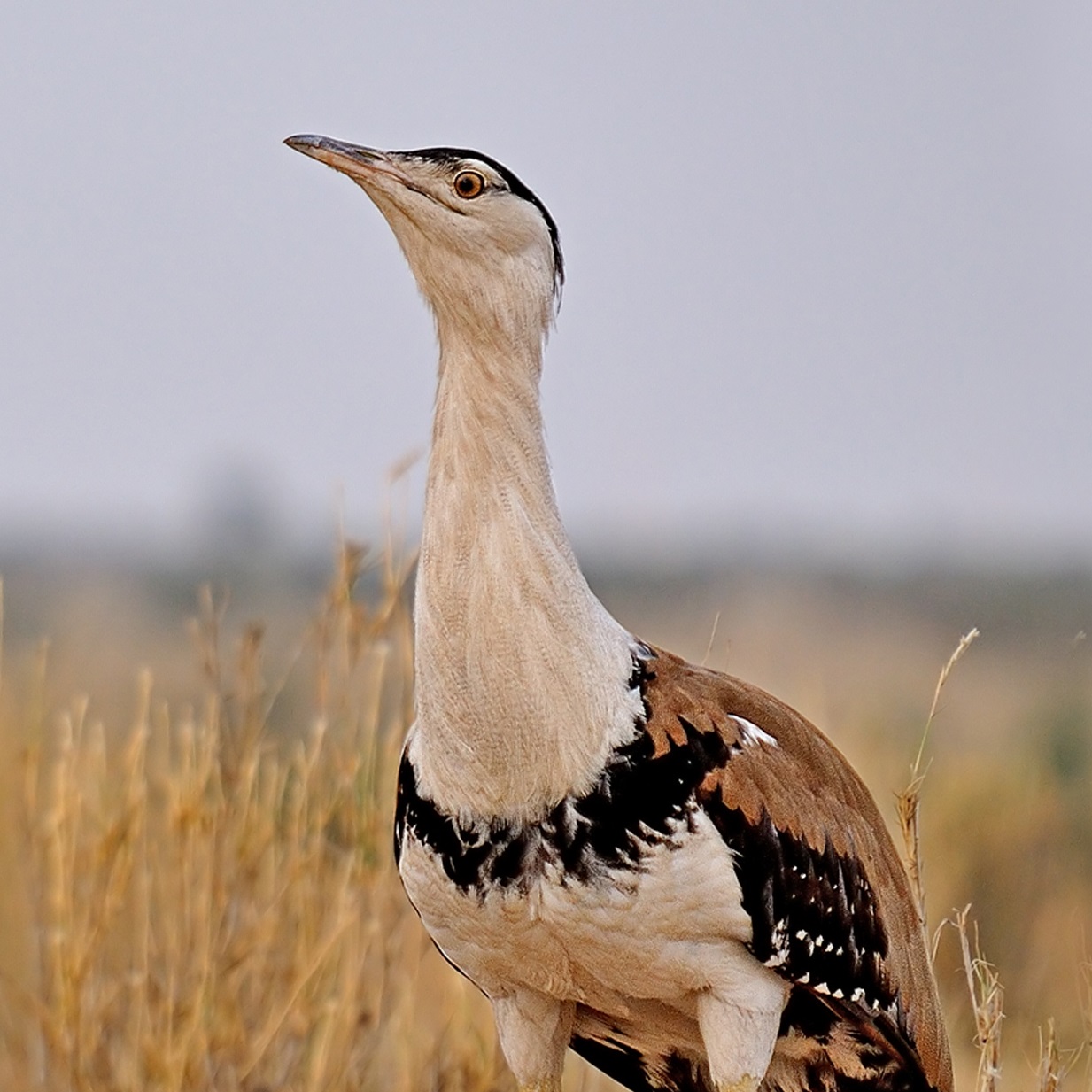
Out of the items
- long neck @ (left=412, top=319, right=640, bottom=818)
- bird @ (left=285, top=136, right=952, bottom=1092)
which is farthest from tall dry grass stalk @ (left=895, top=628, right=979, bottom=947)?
long neck @ (left=412, top=319, right=640, bottom=818)

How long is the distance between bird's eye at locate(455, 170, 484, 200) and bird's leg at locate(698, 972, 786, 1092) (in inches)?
40.6

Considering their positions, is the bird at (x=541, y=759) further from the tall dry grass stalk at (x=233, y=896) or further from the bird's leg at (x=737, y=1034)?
the tall dry grass stalk at (x=233, y=896)

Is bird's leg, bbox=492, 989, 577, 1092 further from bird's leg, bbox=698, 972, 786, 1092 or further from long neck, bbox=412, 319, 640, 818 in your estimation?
long neck, bbox=412, 319, 640, 818

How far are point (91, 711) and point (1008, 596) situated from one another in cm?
1575

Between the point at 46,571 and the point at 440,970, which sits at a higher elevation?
the point at 440,970

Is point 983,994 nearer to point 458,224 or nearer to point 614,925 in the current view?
point 614,925

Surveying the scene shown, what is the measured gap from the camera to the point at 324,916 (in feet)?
9.66

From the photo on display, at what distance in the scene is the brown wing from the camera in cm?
224

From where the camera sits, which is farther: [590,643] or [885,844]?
[885,844]

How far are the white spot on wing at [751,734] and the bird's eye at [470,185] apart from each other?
0.74m

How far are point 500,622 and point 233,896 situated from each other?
964mm

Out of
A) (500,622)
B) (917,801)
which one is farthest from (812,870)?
(500,622)

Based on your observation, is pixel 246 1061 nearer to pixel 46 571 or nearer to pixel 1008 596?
pixel 1008 596

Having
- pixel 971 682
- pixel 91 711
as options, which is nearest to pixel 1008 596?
pixel 971 682
